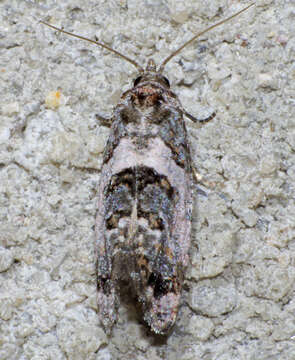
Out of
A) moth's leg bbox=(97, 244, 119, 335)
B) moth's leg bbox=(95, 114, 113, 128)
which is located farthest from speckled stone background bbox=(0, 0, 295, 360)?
moth's leg bbox=(97, 244, 119, 335)

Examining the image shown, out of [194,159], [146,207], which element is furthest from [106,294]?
[194,159]

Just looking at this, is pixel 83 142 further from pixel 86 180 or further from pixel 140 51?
pixel 140 51

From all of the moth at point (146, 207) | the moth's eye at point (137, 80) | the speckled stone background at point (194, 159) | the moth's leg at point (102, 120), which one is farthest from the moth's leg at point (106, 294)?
the moth's eye at point (137, 80)

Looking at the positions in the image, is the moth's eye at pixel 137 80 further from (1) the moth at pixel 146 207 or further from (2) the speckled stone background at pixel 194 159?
(2) the speckled stone background at pixel 194 159

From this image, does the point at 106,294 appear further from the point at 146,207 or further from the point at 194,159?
the point at 194,159

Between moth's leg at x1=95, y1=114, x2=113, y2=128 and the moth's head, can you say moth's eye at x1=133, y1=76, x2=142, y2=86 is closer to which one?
the moth's head

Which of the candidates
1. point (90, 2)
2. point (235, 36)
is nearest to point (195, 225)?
point (235, 36)

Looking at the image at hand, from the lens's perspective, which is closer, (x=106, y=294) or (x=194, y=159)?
(x=106, y=294)
